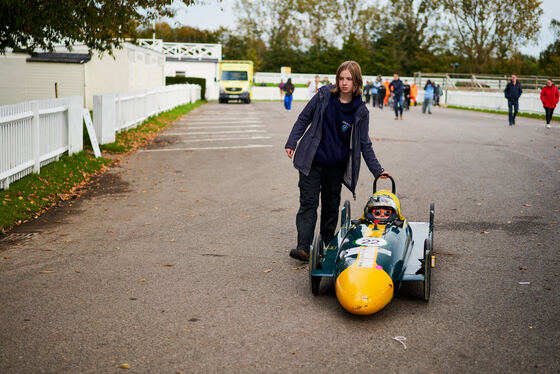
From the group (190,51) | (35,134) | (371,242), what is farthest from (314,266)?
(190,51)

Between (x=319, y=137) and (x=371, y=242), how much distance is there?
1261 mm

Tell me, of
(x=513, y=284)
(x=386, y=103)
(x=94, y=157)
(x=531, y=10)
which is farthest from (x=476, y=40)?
(x=513, y=284)

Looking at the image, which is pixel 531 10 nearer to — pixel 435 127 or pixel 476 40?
pixel 476 40

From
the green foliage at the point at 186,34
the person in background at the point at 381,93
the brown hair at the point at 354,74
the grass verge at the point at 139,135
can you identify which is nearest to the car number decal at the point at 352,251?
the brown hair at the point at 354,74

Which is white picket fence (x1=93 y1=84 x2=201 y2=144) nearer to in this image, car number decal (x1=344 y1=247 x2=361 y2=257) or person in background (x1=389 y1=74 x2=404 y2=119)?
person in background (x1=389 y1=74 x2=404 y2=119)

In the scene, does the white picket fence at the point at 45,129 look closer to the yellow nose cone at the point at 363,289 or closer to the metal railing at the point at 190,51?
the yellow nose cone at the point at 363,289

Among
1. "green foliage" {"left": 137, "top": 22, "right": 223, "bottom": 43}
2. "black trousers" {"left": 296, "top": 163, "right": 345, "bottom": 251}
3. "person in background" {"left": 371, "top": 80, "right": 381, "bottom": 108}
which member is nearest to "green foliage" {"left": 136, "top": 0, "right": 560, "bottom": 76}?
"green foliage" {"left": 137, "top": 22, "right": 223, "bottom": 43}

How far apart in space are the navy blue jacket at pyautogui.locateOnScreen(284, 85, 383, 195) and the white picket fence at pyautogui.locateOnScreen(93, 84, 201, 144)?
9646 mm

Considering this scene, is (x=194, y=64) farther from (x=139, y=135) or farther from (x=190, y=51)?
(x=139, y=135)

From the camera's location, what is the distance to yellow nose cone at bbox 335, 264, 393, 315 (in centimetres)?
465

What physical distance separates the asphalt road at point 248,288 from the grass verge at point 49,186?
0.24 metres

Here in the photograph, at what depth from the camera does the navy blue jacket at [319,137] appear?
19.8ft

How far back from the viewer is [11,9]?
34.1ft

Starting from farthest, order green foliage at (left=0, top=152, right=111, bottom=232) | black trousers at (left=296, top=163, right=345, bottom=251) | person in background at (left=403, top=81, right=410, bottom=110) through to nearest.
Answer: person in background at (left=403, top=81, right=410, bottom=110) < green foliage at (left=0, top=152, right=111, bottom=232) < black trousers at (left=296, top=163, right=345, bottom=251)
